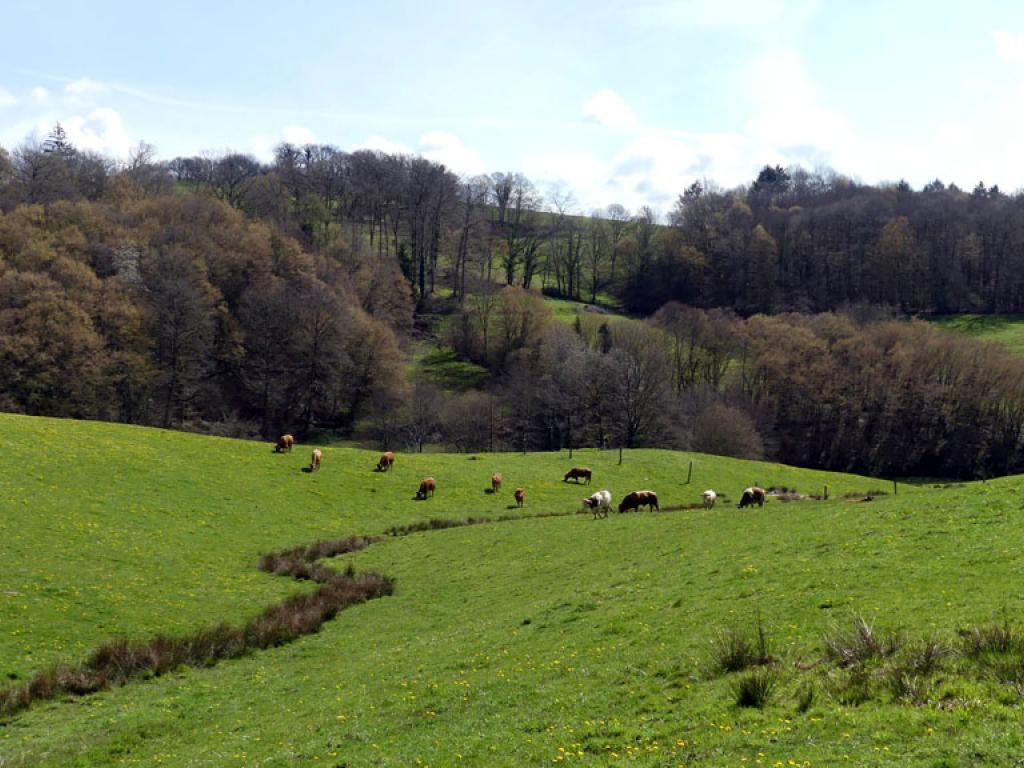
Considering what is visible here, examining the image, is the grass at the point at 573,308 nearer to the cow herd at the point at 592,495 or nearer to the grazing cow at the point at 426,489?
the cow herd at the point at 592,495

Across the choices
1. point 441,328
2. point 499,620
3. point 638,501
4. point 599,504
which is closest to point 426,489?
point 599,504

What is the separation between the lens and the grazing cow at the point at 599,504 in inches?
1724

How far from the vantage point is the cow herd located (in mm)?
42781

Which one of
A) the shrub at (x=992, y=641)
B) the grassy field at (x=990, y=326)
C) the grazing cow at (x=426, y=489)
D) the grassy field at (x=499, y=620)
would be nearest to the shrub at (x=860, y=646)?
the grassy field at (x=499, y=620)

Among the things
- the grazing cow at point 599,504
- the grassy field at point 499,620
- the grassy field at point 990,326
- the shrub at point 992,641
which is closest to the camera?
the grassy field at point 499,620

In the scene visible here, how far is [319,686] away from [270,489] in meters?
27.4

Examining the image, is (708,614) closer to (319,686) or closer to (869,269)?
(319,686)

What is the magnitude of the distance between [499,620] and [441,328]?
111 m

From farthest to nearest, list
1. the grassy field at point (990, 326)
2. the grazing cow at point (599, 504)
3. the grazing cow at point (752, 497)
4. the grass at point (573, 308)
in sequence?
the grass at point (573, 308) < the grassy field at point (990, 326) < the grazing cow at point (599, 504) < the grazing cow at point (752, 497)

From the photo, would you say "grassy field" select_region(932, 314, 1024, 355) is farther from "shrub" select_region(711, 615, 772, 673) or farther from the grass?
"shrub" select_region(711, 615, 772, 673)

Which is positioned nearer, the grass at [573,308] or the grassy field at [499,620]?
the grassy field at [499,620]

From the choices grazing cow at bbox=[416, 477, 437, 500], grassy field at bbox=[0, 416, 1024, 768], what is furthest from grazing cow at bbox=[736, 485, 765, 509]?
grazing cow at bbox=[416, 477, 437, 500]

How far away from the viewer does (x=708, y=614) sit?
18125 millimetres

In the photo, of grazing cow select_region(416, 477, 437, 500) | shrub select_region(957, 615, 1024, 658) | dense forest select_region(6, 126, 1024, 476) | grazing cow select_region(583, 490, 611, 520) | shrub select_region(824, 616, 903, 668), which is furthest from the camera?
dense forest select_region(6, 126, 1024, 476)
